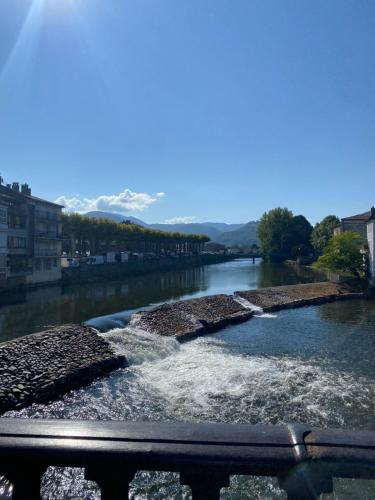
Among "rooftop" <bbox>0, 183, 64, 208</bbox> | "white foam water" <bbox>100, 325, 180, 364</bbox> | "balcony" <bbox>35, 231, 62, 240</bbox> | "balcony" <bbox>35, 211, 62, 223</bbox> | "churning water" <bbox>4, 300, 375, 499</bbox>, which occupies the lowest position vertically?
"churning water" <bbox>4, 300, 375, 499</bbox>

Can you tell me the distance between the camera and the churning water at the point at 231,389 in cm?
840

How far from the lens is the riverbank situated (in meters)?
14.0

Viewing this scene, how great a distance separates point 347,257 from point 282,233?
2920 inches

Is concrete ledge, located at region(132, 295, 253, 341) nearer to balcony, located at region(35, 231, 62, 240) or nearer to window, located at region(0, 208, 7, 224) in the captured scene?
window, located at region(0, 208, 7, 224)

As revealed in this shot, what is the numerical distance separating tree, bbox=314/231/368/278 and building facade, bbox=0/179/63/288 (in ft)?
116

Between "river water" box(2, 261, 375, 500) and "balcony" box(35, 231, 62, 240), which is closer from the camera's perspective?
"river water" box(2, 261, 375, 500)

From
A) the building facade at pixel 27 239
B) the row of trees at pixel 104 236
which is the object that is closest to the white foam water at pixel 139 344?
the building facade at pixel 27 239

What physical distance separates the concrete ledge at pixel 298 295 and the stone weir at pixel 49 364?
18.2 meters

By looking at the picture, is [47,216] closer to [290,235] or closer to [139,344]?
[139,344]

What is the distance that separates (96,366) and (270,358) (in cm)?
785

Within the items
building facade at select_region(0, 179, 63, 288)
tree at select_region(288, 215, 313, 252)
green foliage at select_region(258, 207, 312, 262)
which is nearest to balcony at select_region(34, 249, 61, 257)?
building facade at select_region(0, 179, 63, 288)

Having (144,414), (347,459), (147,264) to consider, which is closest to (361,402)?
(144,414)

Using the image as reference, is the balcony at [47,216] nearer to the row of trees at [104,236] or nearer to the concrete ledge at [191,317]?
the row of trees at [104,236]

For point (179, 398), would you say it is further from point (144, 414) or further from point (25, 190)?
point (25, 190)
